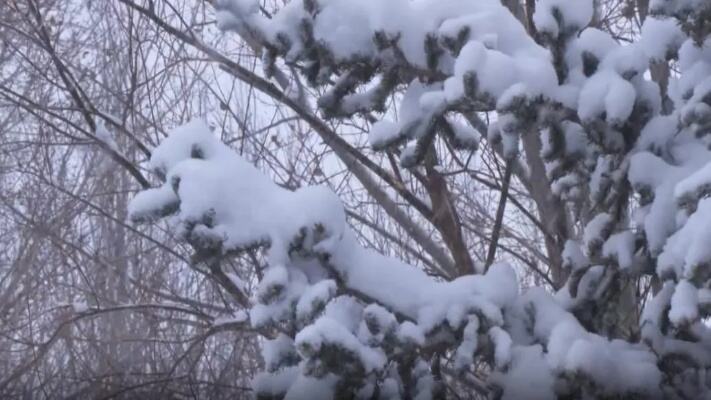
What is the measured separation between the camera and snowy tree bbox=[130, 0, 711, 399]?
3.24 metres

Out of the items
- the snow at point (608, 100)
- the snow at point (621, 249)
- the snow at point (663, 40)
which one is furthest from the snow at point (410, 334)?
the snow at point (663, 40)

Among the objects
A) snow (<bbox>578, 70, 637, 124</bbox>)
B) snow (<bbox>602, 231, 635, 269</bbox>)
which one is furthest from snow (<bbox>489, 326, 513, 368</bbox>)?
snow (<bbox>578, 70, 637, 124</bbox>)

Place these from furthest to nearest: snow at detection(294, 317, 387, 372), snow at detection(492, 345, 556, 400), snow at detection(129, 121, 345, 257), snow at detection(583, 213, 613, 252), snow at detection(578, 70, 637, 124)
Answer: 1. snow at detection(583, 213, 613, 252)
2. snow at detection(492, 345, 556, 400)
3. snow at detection(578, 70, 637, 124)
4. snow at detection(129, 121, 345, 257)
5. snow at detection(294, 317, 387, 372)

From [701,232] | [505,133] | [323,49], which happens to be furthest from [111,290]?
[701,232]

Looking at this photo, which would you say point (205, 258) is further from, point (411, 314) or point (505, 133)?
point (505, 133)

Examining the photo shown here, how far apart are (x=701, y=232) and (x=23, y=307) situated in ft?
17.8

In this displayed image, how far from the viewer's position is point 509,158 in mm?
3801

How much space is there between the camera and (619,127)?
3.46 metres

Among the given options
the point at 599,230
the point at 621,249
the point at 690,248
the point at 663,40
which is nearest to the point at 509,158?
the point at 599,230

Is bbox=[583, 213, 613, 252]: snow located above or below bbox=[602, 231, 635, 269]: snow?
above

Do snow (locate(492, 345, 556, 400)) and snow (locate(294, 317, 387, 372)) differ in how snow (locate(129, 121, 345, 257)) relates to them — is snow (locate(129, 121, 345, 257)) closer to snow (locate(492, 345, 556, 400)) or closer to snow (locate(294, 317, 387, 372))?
snow (locate(294, 317, 387, 372))

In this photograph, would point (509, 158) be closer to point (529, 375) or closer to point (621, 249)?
point (621, 249)

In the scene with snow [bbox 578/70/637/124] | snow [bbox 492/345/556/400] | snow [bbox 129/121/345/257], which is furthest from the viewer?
snow [bbox 492/345/556/400]

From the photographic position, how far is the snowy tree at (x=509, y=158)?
3.24 m
